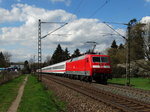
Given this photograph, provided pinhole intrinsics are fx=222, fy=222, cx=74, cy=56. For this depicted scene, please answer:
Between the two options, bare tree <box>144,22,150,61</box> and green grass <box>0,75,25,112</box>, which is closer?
green grass <box>0,75,25,112</box>

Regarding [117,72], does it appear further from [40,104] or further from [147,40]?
[40,104]

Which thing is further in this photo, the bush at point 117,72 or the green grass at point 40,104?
the bush at point 117,72

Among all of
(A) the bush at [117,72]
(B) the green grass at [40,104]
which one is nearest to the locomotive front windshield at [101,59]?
(B) the green grass at [40,104]

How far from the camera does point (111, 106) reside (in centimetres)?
1116

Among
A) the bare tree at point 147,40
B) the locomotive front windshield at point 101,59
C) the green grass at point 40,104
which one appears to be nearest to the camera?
the green grass at point 40,104

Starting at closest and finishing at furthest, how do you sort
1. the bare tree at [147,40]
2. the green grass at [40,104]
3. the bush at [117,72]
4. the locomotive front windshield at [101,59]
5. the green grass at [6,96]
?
the green grass at [40,104]
the green grass at [6,96]
the locomotive front windshield at [101,59]
the bare tree at [147,40]
the bush at [117,72]

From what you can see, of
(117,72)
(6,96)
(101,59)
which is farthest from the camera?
(117,72)

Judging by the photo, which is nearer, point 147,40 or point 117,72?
point 147,40

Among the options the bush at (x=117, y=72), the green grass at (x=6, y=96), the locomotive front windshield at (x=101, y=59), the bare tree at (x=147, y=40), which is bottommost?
the green grass at (x=6, y=96)

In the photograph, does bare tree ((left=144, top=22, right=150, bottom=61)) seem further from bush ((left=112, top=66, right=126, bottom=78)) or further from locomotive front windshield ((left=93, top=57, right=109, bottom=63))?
locomotive front windshield ((left=93, top=57, right=109, bottom=63))

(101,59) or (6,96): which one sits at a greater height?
(101,59)

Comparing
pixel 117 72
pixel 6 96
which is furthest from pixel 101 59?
pixel 117 72

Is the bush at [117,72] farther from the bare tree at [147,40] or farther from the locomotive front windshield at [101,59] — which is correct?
the locomotive front windshield at [101,59]

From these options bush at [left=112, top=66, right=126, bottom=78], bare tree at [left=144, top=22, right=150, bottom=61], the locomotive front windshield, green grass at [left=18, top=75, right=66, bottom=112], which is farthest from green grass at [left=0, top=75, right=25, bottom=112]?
bush at [left=112, top=66, right=126, bottom=78]
